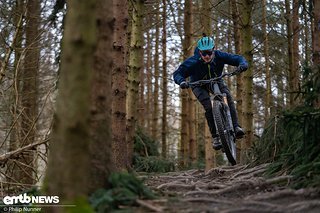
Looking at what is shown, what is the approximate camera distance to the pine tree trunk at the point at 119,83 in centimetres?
689

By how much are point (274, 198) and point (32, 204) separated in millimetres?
2020

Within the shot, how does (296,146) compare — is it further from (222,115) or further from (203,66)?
(203,66)

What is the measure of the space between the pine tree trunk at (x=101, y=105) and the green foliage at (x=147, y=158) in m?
5.22

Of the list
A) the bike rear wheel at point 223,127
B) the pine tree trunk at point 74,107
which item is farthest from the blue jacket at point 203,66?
the pine tree trunk at point 74,107

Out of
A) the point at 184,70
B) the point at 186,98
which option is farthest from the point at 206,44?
the point at 186,98

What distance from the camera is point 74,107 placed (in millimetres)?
2879

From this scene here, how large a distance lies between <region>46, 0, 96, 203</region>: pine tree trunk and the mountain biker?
13.1 ft

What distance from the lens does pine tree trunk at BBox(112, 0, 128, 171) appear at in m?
6.89

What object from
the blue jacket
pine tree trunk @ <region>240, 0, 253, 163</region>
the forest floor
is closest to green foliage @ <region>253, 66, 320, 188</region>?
the forest floor

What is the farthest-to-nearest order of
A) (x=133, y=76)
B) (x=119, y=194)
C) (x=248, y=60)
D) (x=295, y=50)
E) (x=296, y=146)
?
(x=295, y=50) → (x=133, y=76) → (x=248, y=60) → (x=296, y=146) → (x=119, y=194)

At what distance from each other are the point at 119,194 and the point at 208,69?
409 cm

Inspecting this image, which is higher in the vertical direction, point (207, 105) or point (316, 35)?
point (316, 35)

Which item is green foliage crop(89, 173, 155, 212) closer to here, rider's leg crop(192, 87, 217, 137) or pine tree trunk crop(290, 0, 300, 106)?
rider's leg crop(192, 87, 217, 137)

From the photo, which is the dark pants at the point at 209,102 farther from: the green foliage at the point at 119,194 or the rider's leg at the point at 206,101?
the green foliage at the point at 119,194
